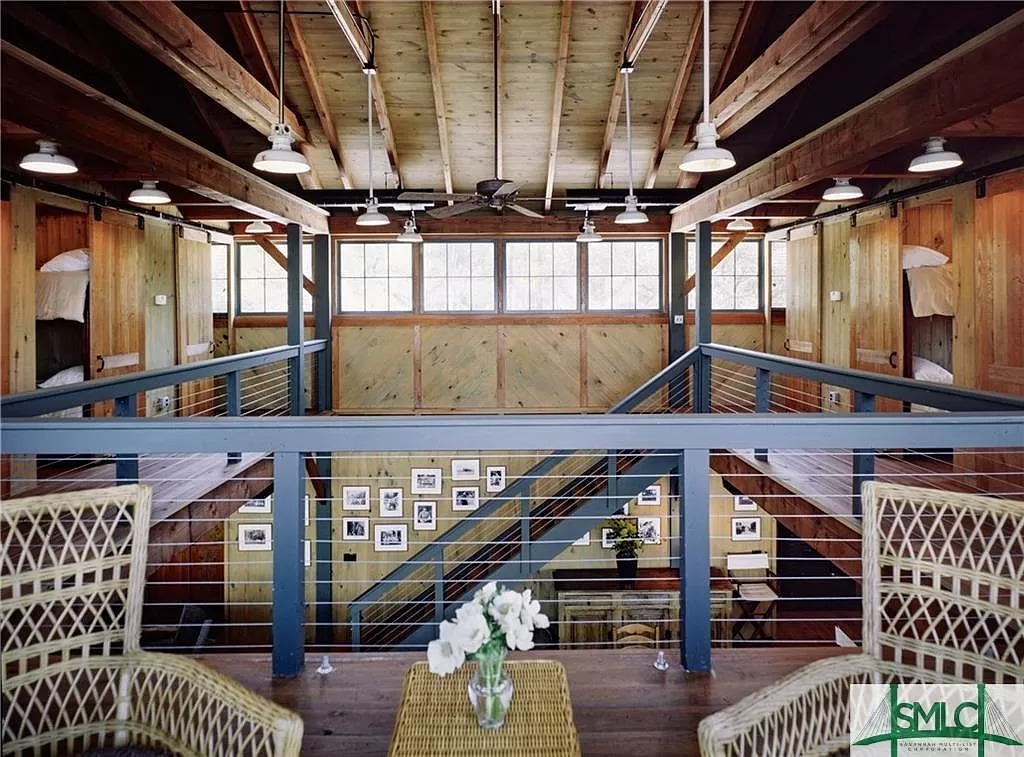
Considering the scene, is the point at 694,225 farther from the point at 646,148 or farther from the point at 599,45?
the point at 599,45

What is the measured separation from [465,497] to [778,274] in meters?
5.43

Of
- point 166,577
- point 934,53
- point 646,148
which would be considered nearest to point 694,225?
point 646,148

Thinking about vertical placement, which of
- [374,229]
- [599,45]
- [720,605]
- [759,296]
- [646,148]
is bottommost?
[720,605]

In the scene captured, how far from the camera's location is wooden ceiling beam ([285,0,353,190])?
709 cm

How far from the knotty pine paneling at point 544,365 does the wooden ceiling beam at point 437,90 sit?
2.40m

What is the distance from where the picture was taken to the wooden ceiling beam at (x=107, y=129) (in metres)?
3.82

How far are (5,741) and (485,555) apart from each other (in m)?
7.57

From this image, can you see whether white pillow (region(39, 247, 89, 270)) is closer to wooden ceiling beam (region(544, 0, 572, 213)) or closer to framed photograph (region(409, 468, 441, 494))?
framed photograph (region(409, 468, 441, 494))

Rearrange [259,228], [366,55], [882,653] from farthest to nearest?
[259,228] → [366,55] → [882,653]

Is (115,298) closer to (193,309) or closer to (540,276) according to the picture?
(193,309)

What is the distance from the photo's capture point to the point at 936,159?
4.82m

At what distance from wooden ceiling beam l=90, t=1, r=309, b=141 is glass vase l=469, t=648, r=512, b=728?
188 inches

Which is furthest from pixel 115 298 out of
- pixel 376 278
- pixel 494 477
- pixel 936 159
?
pixel 936 159

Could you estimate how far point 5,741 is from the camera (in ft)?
6.04
